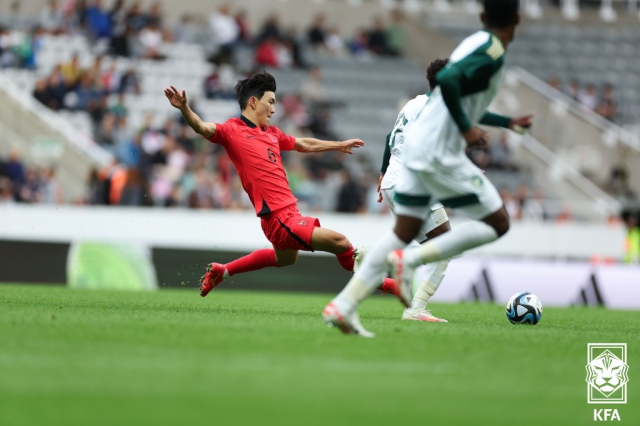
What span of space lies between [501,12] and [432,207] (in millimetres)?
2915

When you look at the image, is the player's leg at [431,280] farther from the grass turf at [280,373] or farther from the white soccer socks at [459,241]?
the white soccer socks at [459,241]

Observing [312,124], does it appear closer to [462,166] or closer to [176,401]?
[462,166]

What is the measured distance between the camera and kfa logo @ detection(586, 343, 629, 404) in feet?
16.0

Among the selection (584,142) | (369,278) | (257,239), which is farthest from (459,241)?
(584,142)

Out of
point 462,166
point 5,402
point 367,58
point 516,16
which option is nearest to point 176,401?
point 5,402

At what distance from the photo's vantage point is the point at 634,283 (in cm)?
1672

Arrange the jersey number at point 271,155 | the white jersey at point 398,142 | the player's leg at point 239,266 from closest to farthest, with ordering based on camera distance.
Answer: the white jersey at point 398,142, the jersey number at point 271,155, the player's leg at point 239,266

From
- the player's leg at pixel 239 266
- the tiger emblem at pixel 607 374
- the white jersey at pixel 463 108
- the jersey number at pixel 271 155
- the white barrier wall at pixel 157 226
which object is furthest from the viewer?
the white barrier wall at pixel 157 226

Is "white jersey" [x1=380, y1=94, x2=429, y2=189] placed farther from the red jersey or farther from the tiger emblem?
the tiger emblem

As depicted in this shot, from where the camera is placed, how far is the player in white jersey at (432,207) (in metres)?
9.27

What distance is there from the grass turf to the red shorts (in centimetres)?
111

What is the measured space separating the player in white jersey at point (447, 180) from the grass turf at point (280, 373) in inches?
16.6

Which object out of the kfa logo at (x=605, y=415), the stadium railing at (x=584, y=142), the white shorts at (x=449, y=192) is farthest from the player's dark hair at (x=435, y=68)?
the stadium railing at (x=584, y=142)

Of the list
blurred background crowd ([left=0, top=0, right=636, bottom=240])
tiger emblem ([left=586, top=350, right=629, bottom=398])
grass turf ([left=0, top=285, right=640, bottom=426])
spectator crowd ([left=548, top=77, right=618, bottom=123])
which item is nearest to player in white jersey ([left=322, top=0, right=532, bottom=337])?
grass turf ([left=0, top=285, right=640, bottom=426])
